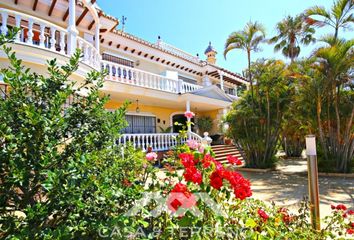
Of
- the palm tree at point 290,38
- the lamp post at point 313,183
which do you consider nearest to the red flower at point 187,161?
the lamp post at point 313,183

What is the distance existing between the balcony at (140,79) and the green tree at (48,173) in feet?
27.5

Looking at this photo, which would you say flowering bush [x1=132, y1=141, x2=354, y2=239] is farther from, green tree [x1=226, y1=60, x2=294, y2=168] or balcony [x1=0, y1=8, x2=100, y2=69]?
green tree [x1=226, y1=60, x2=294, y2=168]

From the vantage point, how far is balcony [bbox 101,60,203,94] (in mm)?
10852

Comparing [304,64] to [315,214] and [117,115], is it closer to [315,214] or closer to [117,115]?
[315,214]

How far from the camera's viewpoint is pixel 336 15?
9.69m

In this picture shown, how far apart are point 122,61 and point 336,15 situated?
1166 cm

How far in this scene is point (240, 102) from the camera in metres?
11.8

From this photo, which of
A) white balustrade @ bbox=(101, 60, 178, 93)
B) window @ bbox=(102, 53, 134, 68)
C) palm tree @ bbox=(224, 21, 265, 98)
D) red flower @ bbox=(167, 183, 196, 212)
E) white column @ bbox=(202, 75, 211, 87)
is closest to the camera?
red flower @ bbox=(167, 183, 196, 212)

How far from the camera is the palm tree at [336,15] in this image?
31.6ft

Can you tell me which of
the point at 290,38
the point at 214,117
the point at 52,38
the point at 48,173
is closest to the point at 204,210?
the point at 48,173

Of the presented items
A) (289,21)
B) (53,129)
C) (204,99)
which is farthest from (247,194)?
(289,21)

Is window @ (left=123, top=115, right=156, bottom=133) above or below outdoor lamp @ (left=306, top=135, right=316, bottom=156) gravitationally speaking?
above

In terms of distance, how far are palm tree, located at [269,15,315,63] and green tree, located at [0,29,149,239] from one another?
20.5 meters

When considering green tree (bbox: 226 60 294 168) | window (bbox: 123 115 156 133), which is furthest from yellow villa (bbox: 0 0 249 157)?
green tree (bbox: 226 60 294 168)
